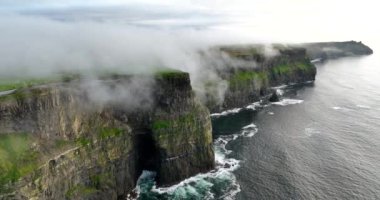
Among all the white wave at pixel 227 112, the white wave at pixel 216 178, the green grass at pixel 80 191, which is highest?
the white wave at pixel 227 112

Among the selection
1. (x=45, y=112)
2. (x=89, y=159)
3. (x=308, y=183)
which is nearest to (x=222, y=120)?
(x=308, y=183)

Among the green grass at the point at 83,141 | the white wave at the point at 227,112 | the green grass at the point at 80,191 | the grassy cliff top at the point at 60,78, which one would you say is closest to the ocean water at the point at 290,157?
the white wave at the point at 227,112

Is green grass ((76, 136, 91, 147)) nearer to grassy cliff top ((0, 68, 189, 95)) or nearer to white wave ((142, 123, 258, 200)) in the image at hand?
grassy cliff top ((0, 68, 189, 95))

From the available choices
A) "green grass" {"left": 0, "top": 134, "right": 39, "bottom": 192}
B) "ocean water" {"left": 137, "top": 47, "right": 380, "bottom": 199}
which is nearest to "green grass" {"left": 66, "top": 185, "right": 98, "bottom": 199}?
"green grass" {"left": 0, "top": 134, "right": 39, "bottom": 192}

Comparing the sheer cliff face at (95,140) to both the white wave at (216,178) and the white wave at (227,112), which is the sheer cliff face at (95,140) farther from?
the white wave at (227,112)

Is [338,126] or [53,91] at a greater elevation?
[53,91]

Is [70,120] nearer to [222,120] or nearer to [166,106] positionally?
[166,106]

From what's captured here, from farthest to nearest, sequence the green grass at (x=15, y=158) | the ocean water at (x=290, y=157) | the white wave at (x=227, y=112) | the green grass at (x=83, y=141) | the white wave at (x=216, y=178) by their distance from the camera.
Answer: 1. the white wave at (x=227, y=112)
2. the white wave at (x=216, y=178)
3. the ocean water at (x=290, y=157)
4. the green grass at (x=83, y=141)
5. the green grass at (x=15, y=158)
